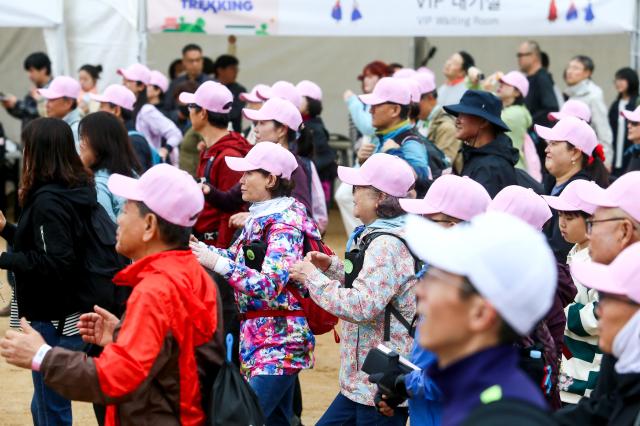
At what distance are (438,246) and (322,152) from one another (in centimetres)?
778

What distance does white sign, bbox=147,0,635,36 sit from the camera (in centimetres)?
1148

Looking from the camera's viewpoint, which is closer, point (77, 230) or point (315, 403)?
point (77, 230)

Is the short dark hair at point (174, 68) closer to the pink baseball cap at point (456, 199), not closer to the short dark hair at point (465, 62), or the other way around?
the short dark hair at point (465, 62)

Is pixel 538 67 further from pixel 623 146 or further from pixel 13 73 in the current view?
pixel 13 73

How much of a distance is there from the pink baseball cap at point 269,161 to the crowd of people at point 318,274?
0.03 ft

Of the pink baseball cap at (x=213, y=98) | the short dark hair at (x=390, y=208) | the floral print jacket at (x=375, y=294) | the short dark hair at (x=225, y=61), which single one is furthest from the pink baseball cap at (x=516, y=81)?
the floral print jacket at (x=375, y=294)

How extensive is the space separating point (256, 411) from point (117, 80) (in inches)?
352

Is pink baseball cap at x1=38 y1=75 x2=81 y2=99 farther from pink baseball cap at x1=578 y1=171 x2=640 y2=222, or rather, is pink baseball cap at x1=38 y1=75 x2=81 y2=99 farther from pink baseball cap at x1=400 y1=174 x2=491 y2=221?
pink baseball cap at x1=578 y1=171 x2=640 y2=222

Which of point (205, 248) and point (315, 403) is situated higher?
point (205, 248)

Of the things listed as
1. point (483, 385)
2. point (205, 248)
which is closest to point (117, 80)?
point (205, 248)

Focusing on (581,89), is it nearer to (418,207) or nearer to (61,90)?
(61,90)

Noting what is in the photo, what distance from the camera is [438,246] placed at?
7.84ft

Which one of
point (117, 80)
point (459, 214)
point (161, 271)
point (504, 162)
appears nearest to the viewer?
point (161, 271)

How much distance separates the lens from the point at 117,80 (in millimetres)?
12141
